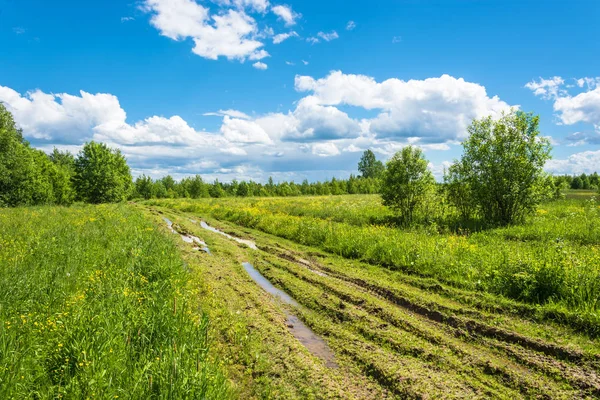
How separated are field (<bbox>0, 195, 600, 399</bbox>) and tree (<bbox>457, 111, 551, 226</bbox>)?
7273 millimetres

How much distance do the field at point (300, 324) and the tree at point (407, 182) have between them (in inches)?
327

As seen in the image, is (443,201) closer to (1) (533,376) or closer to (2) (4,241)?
(1) (533,376)

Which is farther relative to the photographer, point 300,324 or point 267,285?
point 267,285

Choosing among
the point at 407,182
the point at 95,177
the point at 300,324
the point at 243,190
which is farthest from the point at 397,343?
the point at 243,190

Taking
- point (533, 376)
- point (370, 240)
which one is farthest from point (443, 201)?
point (533, 376)

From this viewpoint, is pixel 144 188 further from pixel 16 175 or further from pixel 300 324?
pixel 300 324

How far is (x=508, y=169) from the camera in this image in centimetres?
1778

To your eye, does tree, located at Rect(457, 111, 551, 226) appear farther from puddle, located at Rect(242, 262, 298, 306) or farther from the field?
puddle, located at Rect(242, 262, 298, 306)

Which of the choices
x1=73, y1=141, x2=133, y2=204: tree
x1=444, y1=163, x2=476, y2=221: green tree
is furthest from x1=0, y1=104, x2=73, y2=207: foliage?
x1=444, y1=163, x2=476, y2=221: green tree

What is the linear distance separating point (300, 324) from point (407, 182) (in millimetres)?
15305

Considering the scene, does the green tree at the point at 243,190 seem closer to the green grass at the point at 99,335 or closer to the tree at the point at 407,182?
the tree at the point at 407,182

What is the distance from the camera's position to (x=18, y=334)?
16.7 feet

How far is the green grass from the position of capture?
13.5 feet

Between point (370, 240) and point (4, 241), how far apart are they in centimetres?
1416
